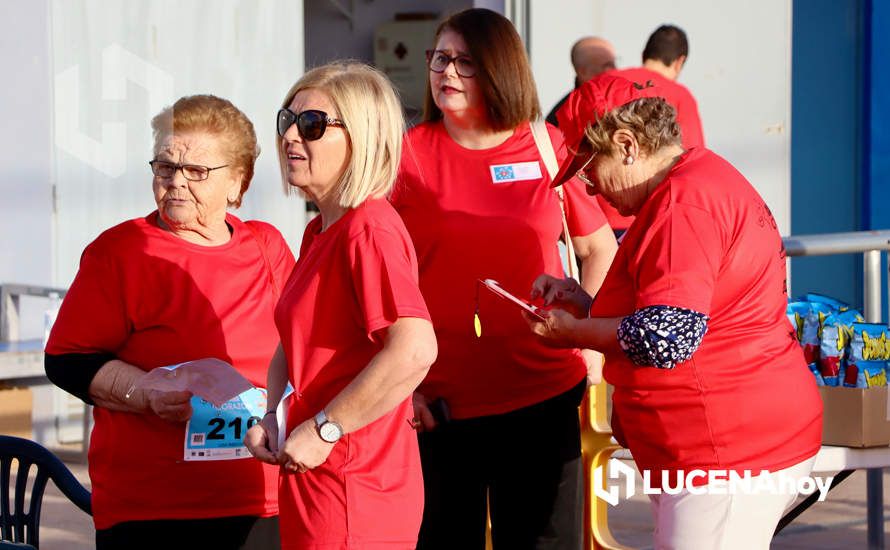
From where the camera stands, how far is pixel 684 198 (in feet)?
8.32

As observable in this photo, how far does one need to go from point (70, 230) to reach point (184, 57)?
124cm

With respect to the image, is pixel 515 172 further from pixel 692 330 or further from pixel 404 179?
pixel 692 330

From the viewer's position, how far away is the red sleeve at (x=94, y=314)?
2.79m

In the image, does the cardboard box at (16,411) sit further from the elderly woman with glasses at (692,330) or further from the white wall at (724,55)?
the elderly woman with glasses at (692,330)

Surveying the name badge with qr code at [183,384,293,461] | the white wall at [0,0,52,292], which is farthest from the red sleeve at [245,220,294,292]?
the white wall at [0,0,52,292]

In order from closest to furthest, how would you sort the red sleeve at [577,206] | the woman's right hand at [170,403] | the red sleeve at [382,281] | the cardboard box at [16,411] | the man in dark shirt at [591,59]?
the red sleeve at [382,281]
the woman's right hand at [170,403]
the red sleeve at [577,206]
the man in dark shirt at [591,59]
the cardboard box at [16,411]

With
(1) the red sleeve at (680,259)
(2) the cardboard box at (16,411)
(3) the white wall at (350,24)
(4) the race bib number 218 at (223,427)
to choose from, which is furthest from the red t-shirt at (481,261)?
(3) the white wall at (350,24)

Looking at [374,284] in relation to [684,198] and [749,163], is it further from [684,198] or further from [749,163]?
[749,163]

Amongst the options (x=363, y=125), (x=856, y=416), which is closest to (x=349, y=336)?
(x=363, y=125)

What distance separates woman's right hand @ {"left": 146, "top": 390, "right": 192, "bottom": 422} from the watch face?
503 mm

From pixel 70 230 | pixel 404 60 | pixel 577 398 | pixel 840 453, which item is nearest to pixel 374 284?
pixel 577 398

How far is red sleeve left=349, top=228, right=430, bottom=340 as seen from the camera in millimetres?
2316

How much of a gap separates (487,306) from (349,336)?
0.86 metres

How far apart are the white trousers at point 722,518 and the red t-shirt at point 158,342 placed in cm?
89
